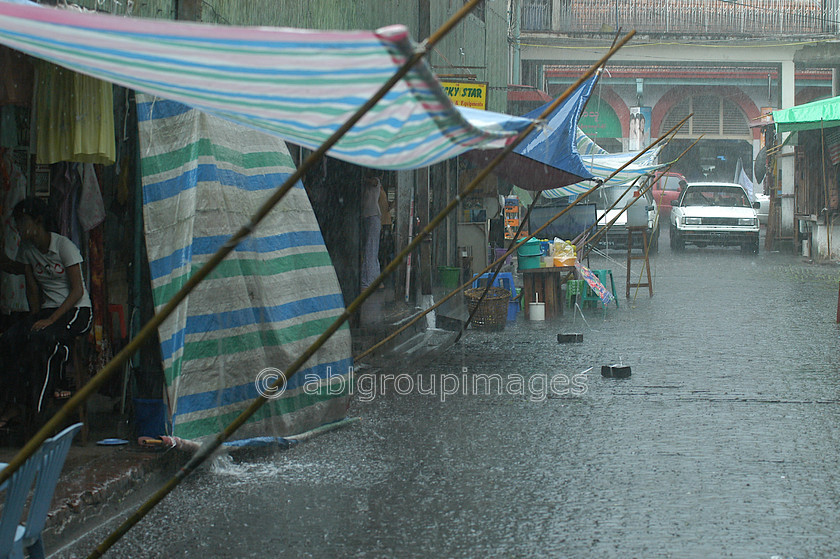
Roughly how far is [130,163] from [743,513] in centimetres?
447

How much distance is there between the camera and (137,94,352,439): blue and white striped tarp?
5.74 metres

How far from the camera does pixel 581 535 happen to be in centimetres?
451

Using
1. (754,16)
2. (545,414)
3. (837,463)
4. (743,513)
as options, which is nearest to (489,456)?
(545,414)

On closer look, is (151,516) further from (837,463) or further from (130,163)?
(837,463)

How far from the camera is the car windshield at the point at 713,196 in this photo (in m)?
22.8

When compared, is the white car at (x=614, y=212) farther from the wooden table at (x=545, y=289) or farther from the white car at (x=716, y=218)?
the wooden table at (x=545, y=289)

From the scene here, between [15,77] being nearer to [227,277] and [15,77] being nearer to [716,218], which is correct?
[227,277]

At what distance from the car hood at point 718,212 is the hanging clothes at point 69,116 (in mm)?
18724

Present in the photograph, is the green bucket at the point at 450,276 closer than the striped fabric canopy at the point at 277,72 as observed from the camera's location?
No

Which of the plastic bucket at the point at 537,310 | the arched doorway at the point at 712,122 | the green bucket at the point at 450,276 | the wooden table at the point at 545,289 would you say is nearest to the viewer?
the plastic bucket at the point at 537,310

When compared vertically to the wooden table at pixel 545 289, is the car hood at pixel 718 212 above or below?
above

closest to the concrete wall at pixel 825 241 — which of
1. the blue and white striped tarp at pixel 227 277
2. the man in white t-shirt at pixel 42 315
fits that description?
the blue and white striped tarp at pixel 227 277

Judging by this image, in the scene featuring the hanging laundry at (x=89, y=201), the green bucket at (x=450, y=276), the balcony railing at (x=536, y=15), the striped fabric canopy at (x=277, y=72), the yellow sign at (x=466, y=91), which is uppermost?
the balcony railing at (x=536, y=15)

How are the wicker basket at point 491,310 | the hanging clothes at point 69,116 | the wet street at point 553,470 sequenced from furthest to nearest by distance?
the wicker basket at point 491,310 < the hanging clothes at point 69,116 < the wet street at point 553,470
